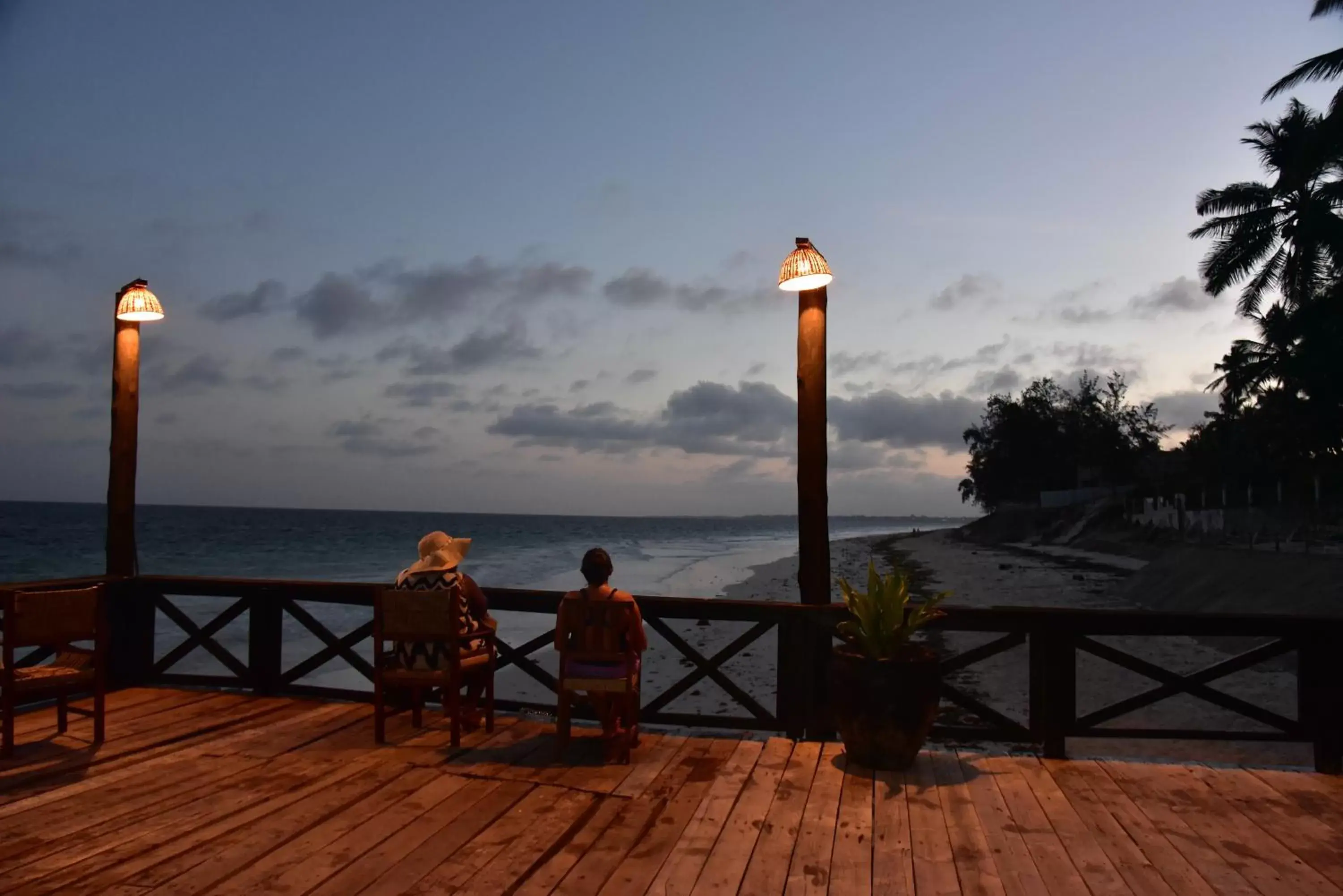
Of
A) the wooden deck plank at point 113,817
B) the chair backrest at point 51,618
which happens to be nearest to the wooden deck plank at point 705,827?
the wooden deck plank at point 113,817

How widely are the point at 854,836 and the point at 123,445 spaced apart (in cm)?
618

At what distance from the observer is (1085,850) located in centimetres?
341

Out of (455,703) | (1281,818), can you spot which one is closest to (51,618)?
(455,703)

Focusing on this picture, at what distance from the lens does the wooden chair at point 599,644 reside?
179 inches

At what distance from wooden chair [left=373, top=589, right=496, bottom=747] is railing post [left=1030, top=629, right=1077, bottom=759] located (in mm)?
3214

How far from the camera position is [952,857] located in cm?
333

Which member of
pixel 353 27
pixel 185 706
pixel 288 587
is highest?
pixel 353 27

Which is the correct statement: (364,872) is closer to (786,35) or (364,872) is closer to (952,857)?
(952,857)

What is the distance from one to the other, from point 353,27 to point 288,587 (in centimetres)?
632

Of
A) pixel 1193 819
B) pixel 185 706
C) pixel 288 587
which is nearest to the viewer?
pixel 1193 819

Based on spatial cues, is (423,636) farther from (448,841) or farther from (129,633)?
(129,633)

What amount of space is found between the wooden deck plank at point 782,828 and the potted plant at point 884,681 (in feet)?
1.03

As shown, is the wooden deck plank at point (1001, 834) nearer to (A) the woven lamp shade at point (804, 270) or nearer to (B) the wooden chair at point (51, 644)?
(A) the woven lamp shade at point (804, 270)

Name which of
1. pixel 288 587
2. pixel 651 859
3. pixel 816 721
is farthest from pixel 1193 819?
pixel 288 587
